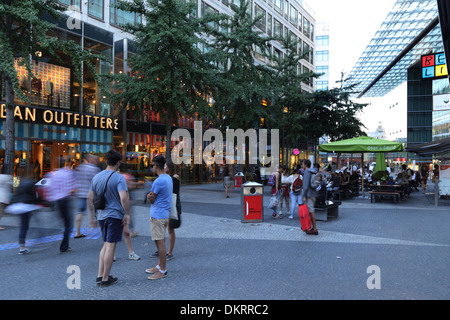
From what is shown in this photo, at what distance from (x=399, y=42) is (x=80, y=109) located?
134 feet

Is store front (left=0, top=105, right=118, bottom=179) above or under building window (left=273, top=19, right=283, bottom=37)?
under

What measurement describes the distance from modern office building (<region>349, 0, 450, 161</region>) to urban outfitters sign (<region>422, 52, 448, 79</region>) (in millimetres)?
6373

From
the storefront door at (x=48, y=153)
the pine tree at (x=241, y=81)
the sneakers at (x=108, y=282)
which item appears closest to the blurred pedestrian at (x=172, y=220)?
the sneakers at (x=108, y=282)

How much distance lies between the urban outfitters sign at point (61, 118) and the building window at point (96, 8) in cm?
644

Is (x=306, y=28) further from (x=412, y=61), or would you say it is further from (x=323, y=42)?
(x=323, y=42)

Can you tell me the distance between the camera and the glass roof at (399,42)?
34656 mm

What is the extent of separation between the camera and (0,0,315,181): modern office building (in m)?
18.3

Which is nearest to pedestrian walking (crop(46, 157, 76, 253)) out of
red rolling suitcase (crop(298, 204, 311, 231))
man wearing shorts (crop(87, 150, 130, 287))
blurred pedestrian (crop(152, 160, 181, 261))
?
blurred pedestrian (crop(152, 160, 181, 261))

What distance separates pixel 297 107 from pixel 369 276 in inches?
979

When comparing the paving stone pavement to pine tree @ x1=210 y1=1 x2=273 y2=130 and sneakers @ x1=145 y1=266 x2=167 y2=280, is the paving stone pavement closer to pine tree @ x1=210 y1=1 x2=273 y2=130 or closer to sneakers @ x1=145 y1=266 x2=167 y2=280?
sneakers @ x1=145 y1=266 x2=167 y2=280

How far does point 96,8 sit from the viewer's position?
69.3ft

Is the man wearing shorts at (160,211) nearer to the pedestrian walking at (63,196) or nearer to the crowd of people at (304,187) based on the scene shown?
the pedestrian walking at (63,196)

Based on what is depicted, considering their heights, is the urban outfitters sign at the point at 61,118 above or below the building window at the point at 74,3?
below
